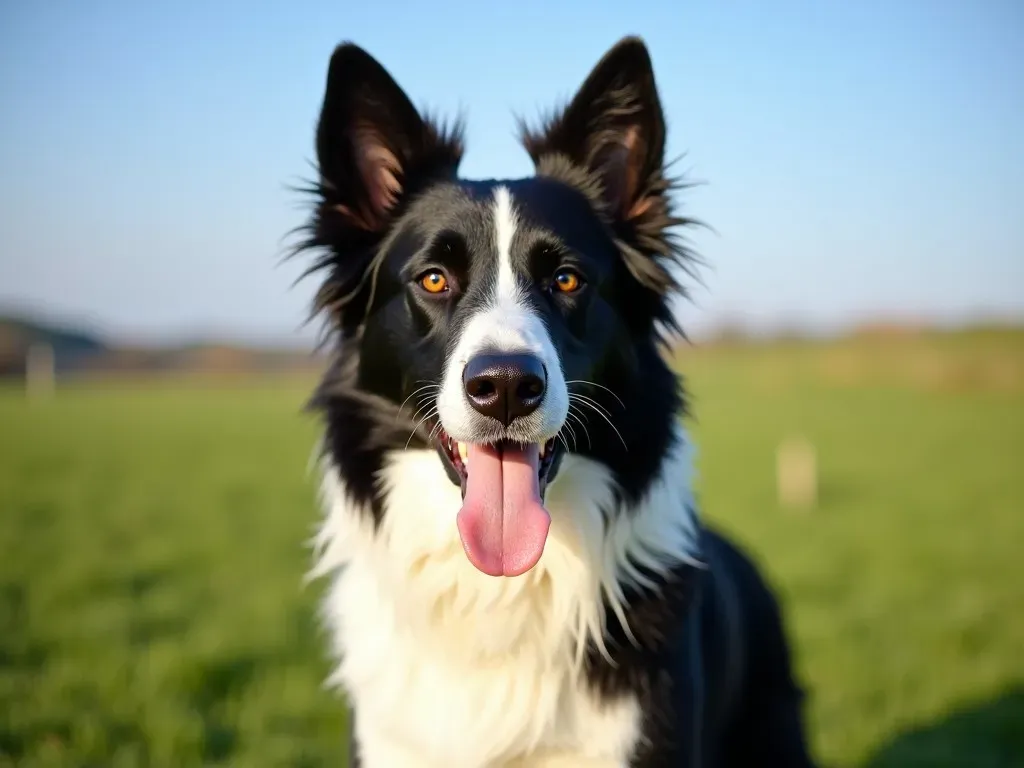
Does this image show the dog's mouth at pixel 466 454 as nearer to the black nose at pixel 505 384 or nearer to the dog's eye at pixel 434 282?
the black nose at pixel 505 384

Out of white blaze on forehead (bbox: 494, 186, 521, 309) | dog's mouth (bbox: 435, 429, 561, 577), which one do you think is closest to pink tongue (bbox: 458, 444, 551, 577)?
dog's mouth (bbox: 435, 429, 561, 577)

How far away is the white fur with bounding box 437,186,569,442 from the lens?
9.34 feet

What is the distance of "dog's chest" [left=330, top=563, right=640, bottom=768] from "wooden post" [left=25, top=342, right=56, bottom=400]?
145 ft

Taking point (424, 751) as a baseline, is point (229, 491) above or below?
below

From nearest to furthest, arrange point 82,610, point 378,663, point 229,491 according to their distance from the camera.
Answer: point 378,663 → point 82,610 → point 229,491

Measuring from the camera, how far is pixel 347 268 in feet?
12.5

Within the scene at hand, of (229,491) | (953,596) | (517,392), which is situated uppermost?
(517,392)

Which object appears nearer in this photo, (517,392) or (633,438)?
(517,392)

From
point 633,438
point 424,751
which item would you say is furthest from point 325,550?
point 633,438

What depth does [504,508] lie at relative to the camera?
118 inches

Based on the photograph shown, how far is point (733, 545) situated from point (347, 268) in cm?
246

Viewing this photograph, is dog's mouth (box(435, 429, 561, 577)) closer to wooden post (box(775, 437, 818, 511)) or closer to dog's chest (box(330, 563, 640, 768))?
dog's chest (box(330, 563, 640, 768))

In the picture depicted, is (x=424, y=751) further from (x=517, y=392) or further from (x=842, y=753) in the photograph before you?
(x=842, y=753)

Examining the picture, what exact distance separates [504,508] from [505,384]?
0.50 metres
